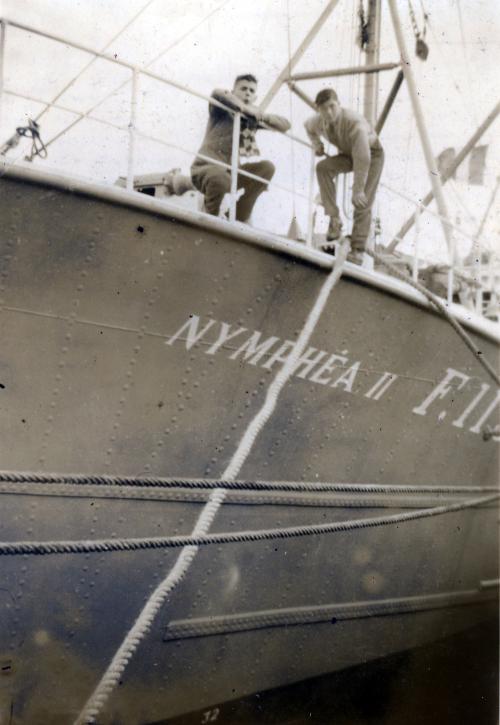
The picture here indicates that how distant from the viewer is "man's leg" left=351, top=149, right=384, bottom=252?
16.1 feet

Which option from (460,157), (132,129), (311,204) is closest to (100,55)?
(132,129)

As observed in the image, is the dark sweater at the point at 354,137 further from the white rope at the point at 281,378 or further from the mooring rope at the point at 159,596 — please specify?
the mooring rope at the point at 159,596

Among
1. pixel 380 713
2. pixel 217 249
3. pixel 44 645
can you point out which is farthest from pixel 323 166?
pixel 380 713

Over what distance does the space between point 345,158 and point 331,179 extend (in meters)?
0.20

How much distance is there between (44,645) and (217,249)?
93.7 inches

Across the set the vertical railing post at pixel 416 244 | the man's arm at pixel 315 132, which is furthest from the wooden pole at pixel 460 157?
the man's arm at pixel 315 132

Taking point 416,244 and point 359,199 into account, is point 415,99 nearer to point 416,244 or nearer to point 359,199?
point 416,244

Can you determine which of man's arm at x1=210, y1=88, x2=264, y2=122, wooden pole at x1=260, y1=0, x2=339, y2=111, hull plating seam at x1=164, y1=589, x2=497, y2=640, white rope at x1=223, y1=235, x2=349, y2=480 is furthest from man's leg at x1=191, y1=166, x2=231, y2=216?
wooden pole at x1=260, y1=0, x2=339, y2=111

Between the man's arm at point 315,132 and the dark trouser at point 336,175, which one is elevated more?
the man's arm at point 315,132

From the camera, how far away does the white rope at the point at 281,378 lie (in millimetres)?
3271

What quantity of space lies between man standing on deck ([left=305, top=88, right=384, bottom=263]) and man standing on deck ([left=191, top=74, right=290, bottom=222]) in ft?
1.47

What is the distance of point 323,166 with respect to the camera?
A: 523cm

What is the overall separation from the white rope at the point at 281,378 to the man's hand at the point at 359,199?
64 cm

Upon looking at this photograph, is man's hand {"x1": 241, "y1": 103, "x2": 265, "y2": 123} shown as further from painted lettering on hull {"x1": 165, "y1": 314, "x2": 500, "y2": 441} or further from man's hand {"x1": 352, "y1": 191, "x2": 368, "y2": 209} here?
painted lettering on hull {"x1": 165, "y1": 314, "x2": 500, "y2": 441}
